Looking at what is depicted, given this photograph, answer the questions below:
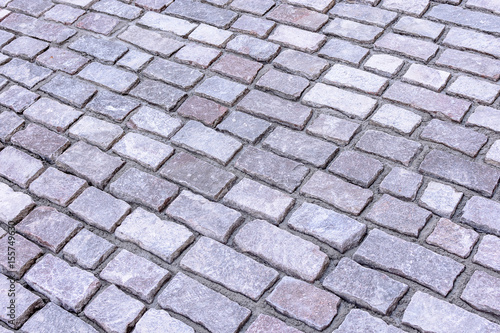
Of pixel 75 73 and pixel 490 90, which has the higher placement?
pixel 75 73

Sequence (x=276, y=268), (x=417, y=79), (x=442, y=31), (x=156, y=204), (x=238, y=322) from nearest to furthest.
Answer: (x=238, y=322) → (x=276, y=268) → (x=156, y=204) → (x=417, y=79) → (x=442, y=31)

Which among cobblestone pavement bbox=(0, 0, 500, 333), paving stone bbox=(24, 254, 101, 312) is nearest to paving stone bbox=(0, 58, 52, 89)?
cobblestone pavement bbox=(0, 0, 500, 333)

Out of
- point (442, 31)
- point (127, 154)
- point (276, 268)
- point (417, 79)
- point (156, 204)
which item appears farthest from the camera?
point (442, 31)

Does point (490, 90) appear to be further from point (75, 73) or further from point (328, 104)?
point (75, 73)

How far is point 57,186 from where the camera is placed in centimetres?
234

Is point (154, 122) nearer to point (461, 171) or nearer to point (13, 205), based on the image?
point (13, 205)

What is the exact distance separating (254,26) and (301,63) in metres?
0.42

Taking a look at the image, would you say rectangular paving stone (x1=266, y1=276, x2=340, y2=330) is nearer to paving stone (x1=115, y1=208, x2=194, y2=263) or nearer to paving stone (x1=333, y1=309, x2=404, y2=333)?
paving stone (x1=333, y1=309, x2=404, y2=333)

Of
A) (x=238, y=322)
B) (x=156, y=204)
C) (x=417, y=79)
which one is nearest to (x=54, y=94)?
(x=156, y=204)

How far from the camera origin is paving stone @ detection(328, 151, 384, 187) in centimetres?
224

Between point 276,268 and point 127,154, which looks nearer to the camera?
point 276,268

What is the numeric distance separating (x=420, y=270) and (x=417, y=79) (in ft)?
3.46

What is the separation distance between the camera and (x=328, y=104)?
2557 mm

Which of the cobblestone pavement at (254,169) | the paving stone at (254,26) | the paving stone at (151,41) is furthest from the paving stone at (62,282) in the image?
the paving stone at (254,26)
